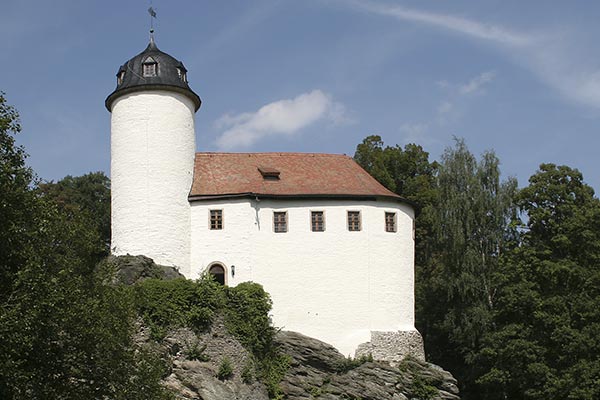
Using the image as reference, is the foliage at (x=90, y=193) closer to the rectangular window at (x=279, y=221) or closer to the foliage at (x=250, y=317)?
the rectangular window at (x=279, y=221)

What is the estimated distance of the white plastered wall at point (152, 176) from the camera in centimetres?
3106

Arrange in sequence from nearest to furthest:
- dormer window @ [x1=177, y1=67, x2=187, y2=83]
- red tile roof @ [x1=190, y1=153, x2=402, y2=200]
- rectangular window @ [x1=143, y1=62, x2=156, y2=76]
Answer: red tile roof @ [x1=190, y1=153, x2=402, y2=200] → rectangular window @ [x1=143, y1=62, x2=156, y2=76] → dormer window @ [x1=177, y1=67, x2=187, y2=83]

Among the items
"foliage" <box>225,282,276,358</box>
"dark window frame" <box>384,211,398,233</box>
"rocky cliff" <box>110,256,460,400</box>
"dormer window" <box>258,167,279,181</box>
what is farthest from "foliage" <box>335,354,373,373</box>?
"dormer window" <box>258,167,279,181</box>

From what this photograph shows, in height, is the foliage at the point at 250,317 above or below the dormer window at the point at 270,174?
below

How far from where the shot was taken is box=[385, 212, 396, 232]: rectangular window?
105ft

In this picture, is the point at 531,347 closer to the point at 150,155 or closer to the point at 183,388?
the point at 183,388

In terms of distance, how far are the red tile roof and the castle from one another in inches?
3.2

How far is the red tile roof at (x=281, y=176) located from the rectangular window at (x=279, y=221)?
722 millimetres

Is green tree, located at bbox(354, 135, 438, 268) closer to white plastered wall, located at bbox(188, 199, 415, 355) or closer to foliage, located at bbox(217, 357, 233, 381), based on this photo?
white plastered wall, located at bbox(188, 199, 415, 355)

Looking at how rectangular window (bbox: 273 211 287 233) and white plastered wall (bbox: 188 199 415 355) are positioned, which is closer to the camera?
white plastered wall (bbox: 188 199 415 355)

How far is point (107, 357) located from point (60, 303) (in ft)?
7.34

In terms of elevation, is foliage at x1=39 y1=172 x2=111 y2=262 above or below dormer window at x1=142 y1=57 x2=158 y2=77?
below

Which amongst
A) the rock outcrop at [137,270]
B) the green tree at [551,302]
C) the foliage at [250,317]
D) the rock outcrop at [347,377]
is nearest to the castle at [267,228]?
the rock outcrop at [347,377]

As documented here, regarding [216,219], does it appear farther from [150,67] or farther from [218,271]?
[150,67]
